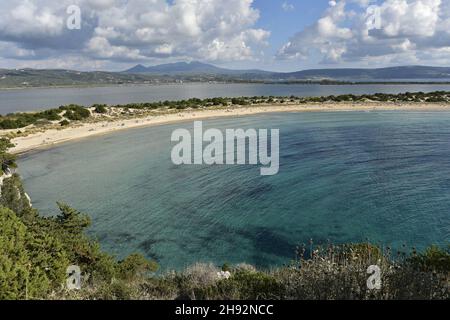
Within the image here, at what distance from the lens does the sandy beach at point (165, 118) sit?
45281 millimetres

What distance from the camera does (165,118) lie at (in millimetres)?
67312

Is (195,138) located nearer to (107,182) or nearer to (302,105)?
(107,182)

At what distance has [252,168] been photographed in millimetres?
30953

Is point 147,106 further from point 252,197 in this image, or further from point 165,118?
point 252,197

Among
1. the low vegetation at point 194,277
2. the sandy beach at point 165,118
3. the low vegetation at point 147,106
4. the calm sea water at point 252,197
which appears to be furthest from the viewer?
the low vegetation at point 147,106

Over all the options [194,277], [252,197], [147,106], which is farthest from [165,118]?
[194,277]

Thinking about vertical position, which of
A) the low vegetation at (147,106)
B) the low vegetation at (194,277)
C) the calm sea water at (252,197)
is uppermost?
the low vegetation at (147,106)

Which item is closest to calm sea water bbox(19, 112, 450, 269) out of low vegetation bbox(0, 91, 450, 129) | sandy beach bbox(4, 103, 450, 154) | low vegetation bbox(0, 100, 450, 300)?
low vegetation bbox(0, 100, 450, 300)

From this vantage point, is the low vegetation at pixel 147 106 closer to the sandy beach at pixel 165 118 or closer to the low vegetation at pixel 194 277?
the sandy beach at pixel 165 118

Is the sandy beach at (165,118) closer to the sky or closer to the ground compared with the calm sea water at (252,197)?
closer to the sky

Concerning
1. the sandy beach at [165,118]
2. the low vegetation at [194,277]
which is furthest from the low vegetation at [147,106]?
the low vegetation at [194,277]

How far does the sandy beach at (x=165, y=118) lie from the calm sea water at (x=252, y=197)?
5107mm

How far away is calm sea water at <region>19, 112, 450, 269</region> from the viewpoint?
1673 centimetres

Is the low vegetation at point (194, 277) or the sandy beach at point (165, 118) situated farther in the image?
the sandy beach at point (165, 118)
